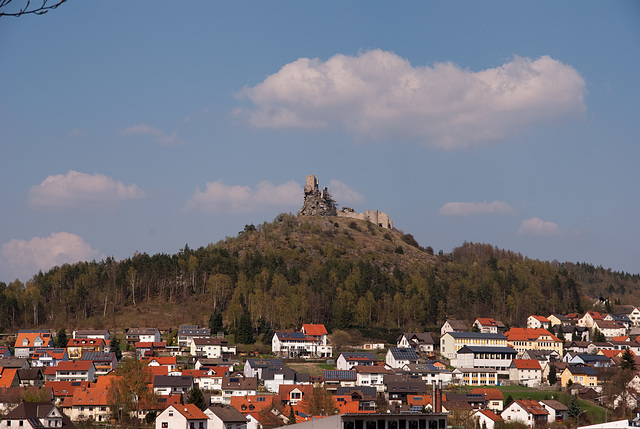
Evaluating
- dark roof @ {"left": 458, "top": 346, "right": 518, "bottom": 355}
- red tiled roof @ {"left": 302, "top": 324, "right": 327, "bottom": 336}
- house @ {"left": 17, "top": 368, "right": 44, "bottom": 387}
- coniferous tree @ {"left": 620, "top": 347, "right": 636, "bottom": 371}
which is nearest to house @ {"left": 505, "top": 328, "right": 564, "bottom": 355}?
dark roof @ {"left": 458, "top": 346, "right": 518, "bottom": 355}

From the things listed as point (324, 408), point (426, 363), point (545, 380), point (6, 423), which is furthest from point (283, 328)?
Answer: point (6, 423)

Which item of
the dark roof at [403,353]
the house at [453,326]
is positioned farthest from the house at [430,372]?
the house at [453,326]

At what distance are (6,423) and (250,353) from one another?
2893cm

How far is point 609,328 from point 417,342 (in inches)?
955

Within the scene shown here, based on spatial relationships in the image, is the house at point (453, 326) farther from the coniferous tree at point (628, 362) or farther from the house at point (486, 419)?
the house at point (486, 419)

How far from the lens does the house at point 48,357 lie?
67000 mm

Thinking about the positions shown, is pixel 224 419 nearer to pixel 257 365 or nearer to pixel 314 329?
pixel 257 365

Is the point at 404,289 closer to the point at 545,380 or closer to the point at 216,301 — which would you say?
the point at 216,301

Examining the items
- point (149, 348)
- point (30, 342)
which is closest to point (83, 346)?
point (30, 342)

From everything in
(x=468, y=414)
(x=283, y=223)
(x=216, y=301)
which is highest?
(x=283, y=223)

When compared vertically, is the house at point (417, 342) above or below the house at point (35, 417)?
above

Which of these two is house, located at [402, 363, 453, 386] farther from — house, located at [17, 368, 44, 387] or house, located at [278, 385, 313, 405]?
house, located at [17, 368, 44, 387]

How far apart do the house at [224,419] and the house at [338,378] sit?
42.4ft

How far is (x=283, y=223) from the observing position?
117 m
